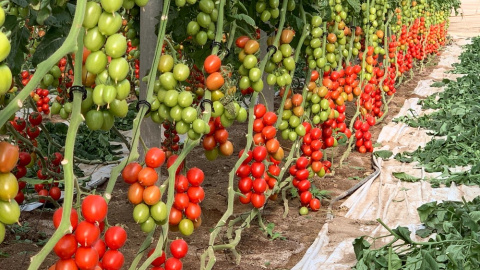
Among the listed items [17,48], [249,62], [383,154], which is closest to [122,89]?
[17,48]

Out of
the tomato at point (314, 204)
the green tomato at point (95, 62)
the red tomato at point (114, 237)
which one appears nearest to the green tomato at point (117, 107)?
the green tomato at point (95, 62)

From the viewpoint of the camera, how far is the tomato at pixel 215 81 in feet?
7.92

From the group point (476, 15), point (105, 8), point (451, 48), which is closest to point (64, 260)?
point (105, 8)

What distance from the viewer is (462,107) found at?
6543 millimetres

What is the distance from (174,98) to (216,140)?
1.77 ft

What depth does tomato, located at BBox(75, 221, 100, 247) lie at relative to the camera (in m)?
1.55

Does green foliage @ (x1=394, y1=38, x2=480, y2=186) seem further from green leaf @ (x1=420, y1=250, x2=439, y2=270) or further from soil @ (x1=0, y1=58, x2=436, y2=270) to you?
green leaf @ (x1=420, y1=250, x2=439, y2=270)

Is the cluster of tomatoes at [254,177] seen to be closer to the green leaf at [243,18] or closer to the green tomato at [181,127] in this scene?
the green leaf at [243,18]

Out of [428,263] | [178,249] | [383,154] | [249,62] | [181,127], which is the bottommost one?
[383,154]

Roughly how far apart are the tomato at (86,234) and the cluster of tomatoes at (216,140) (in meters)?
1.10

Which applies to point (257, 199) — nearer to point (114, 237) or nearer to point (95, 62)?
point (114, 237)

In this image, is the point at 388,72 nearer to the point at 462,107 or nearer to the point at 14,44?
the point at 462,107

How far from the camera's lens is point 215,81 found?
7.91 ft

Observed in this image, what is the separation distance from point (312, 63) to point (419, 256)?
63.0 inches
